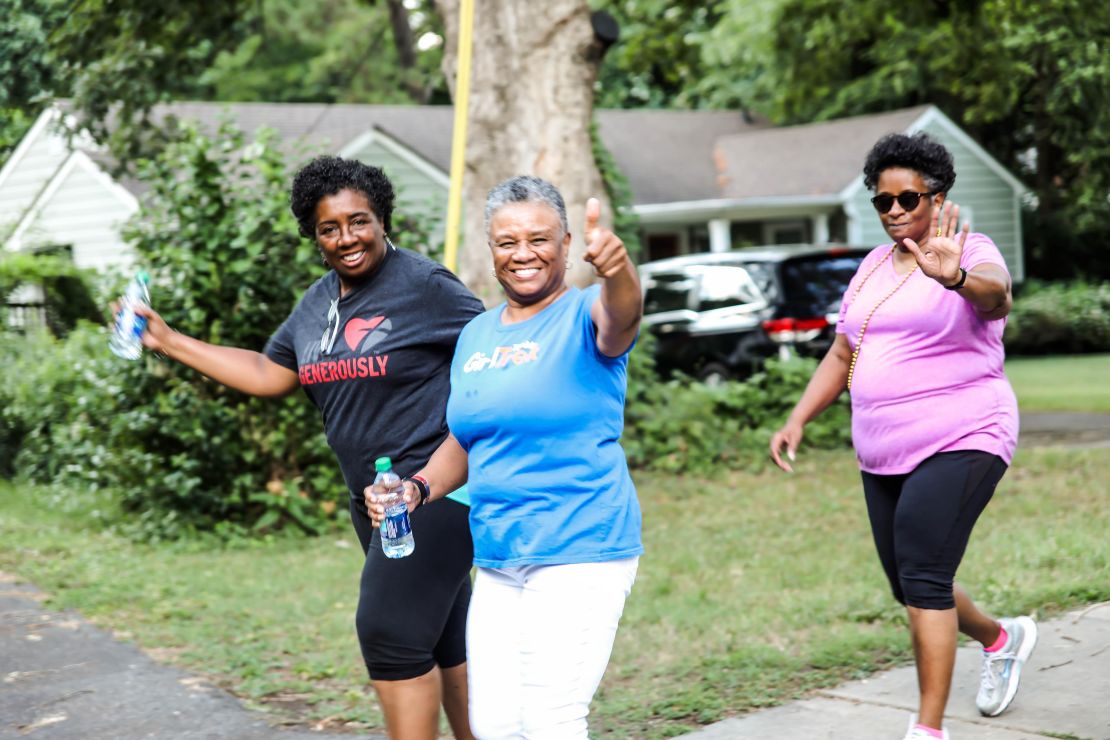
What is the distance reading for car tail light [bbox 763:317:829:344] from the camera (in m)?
13.7

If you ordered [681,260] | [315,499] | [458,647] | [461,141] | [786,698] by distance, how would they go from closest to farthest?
[458,647] → [786,698] → [461,141] → [315,499] → [681,260]

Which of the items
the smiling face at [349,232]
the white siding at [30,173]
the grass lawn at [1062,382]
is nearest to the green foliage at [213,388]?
the smiling face at [349,232]

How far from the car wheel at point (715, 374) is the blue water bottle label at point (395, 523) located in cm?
1132

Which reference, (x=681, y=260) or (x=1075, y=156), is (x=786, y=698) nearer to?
(x=681, y=260)

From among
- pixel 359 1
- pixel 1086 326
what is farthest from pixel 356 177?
pixel 1086 326

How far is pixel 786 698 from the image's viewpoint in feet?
15.8

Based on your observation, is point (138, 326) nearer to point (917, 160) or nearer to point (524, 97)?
point (917, 160)

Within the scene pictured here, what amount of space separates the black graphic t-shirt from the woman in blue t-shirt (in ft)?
1.23

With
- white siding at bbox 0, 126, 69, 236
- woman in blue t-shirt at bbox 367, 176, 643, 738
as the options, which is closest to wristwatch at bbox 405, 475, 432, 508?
woman in blue t-shirt at bbox 367, 176, 643, 738

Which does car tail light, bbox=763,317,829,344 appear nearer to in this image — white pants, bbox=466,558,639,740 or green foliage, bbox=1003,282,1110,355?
white pants, bbox=466,558,639,740

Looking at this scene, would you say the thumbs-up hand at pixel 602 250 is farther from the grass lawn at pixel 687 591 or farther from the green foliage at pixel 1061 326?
the green foliage at pixel 1061 326

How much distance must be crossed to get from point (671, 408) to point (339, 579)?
4.29m

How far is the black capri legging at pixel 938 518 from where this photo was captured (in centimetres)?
391

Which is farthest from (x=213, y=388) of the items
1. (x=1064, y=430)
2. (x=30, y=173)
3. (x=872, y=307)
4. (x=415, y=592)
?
(x=30, y=173)
